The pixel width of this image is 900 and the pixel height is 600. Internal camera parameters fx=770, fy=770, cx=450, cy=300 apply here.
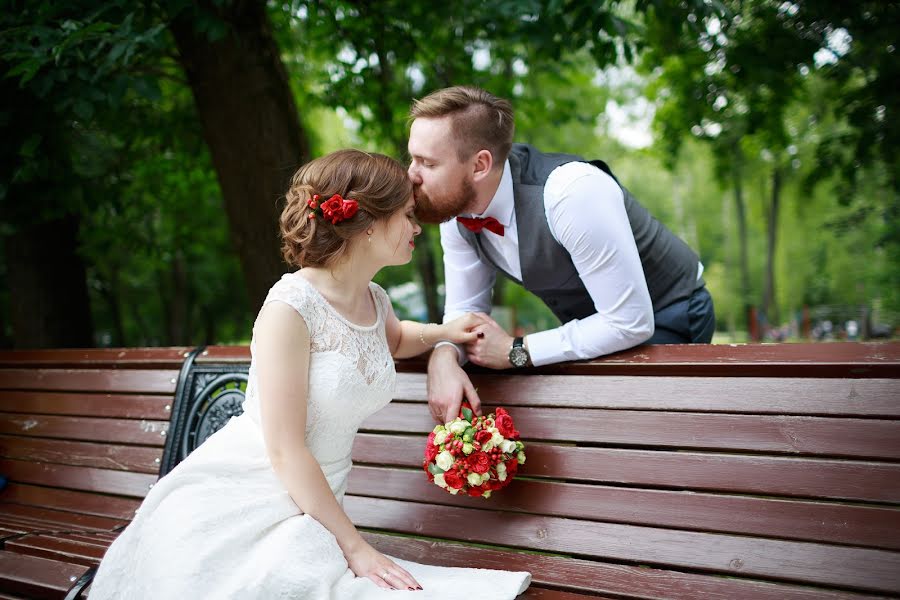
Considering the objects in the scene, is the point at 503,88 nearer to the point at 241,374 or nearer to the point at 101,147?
the point at 101,147

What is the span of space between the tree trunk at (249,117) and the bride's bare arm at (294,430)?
2307 millimetres

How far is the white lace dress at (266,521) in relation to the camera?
2.26m

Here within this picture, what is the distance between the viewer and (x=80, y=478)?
380 cm

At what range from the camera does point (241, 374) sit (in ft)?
11.6

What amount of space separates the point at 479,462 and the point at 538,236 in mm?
905

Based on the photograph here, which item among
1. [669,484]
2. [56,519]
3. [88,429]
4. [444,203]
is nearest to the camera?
[669,484]

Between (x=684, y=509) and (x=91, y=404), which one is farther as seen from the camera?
(x=91, y=404)

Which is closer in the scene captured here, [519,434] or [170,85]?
[519,434]

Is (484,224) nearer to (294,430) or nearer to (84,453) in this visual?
(294,430)

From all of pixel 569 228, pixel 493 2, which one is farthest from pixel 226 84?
pixel 569 228

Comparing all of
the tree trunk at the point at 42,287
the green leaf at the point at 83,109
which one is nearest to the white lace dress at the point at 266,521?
the green leaf at the point at 83,109

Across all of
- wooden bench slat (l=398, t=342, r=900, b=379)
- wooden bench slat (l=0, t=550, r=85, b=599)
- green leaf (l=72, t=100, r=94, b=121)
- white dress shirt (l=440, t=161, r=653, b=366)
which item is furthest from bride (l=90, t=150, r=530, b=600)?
green leaf (l=72, t=100, r=94, b=121)

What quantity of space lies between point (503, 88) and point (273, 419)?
5988 millimetres

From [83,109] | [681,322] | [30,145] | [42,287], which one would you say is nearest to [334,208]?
[681,322]
